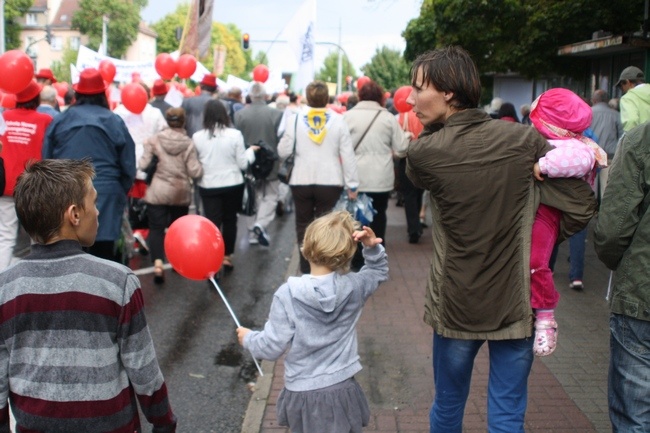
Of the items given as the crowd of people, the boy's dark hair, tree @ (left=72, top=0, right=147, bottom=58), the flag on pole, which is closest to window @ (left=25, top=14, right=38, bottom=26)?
tree @ (left=72, top=0, right=147, bottom=58)

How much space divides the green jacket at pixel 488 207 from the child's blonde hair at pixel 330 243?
389 mm

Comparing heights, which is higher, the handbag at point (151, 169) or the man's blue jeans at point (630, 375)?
the handbag at point (151, 169)

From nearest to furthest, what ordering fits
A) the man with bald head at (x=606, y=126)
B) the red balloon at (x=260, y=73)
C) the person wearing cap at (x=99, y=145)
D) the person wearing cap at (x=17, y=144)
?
the person wearing cap at (x=99, y=145) < the person wearing cap at (x=17, y=144) < the man with bald head at (x=606, y=126) < the red balloon at (x=260, y=73)

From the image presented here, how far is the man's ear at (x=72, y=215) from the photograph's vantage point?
2.56 metres

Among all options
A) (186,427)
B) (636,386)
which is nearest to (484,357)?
(186,427)

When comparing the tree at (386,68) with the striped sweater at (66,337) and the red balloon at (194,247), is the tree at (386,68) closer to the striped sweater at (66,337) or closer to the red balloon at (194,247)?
the red balloon at (194,247)

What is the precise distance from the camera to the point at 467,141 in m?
3.24

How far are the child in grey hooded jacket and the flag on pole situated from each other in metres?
12.5

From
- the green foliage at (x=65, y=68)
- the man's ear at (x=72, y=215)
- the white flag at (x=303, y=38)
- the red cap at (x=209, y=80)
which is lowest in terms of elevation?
the man's ear at (x=72, y=215)

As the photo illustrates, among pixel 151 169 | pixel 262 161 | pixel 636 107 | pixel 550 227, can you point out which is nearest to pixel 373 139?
pixel 262 161

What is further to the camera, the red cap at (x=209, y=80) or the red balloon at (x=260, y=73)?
the red balloon at (x=260, y=73)

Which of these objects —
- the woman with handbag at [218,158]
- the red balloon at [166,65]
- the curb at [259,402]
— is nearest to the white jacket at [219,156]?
the woman with handbag at [218,158]

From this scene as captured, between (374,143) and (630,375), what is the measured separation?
5.70 m

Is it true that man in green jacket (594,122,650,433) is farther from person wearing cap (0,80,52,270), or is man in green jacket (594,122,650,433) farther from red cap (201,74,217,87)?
red cap (201,74,217,87)
